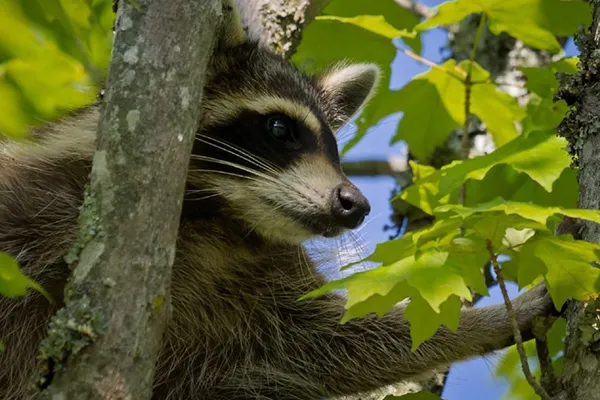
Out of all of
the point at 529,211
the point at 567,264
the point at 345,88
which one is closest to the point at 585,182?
the point at 567,264

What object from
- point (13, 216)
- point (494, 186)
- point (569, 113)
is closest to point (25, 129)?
point (13, 216)

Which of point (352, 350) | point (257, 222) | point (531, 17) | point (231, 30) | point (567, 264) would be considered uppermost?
point (531, 17)

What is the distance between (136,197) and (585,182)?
1.39m

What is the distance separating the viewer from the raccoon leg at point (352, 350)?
3.88m

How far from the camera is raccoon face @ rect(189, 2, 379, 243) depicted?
3.55 meters

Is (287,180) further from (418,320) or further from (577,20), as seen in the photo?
(577,20)

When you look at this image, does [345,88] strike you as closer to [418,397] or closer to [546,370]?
[418,397]

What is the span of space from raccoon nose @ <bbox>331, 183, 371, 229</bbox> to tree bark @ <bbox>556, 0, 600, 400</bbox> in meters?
0.79

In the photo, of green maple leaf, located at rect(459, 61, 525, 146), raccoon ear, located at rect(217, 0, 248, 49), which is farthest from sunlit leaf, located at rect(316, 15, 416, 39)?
green maple leaf, located at rect(459, 61, 525, 146)

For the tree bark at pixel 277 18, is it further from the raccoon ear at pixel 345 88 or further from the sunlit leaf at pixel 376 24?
the sunlit leaf at pixel 376 24

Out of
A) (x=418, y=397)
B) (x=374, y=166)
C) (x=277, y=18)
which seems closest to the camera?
(x=418, y=397)

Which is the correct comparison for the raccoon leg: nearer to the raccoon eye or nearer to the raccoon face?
the raccoon face

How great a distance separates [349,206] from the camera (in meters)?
3.43

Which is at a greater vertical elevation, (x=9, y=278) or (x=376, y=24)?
(x=376, y=24)
